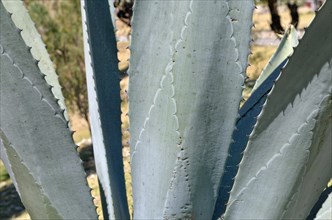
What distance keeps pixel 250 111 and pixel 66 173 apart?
595mm

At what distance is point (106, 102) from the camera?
4.89 feet

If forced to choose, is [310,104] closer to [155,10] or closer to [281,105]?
[281,105]

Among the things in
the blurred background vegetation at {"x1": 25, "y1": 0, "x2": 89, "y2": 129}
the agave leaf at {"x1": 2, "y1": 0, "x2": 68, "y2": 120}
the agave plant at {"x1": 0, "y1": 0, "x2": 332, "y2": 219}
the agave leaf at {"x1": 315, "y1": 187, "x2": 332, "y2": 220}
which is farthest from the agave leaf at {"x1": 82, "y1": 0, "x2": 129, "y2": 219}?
the blurred background vegetation at {"x1": 25, "y1": 0, "x2": 89, "y2": 129}

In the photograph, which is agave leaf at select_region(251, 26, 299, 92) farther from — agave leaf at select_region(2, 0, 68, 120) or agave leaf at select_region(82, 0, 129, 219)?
agave leaf at select_region(2, 0, 68, 120)

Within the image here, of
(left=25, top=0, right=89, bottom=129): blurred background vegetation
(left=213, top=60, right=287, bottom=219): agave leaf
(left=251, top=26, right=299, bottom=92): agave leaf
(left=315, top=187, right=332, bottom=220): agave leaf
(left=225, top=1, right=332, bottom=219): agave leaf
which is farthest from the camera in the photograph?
(left=25, top=0, right=89, bottom=129): blurred background vegetation

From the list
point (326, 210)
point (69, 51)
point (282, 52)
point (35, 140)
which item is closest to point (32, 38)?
point (35, 140)

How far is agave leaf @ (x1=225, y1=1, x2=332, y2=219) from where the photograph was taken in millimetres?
1138

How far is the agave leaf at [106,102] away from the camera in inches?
55.6

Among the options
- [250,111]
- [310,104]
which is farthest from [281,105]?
[250,111]

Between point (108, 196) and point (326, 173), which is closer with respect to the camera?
point (326, 173)

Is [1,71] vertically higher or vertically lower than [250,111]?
higher

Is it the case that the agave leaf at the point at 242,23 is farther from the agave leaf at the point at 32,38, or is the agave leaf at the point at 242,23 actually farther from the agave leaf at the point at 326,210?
the agave leaf at the point at 32,38

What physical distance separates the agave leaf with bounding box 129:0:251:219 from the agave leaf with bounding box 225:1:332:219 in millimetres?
83

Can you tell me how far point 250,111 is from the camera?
1657mm
